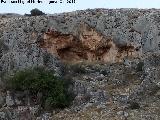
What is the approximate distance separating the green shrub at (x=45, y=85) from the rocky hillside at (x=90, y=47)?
0.72 m

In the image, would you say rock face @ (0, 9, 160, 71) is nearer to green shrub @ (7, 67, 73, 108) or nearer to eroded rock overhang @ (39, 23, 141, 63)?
eroded rock overhang @ (39, 23, 141, 63)

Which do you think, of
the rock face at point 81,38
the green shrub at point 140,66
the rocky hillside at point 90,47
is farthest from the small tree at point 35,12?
the green shrub at point 140,66

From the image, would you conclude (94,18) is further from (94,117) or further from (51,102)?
(94,117)

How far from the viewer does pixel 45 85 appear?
31094mm

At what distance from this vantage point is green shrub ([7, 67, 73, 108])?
30203 mm

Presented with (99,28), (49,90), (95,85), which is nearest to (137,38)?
(99,28)

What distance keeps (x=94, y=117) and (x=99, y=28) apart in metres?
10.9

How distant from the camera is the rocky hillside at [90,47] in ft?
104

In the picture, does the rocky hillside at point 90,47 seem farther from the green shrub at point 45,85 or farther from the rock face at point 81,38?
the green shrub at point 45,85

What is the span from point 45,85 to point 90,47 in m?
6.64

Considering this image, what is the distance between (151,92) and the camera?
29031 millimetres

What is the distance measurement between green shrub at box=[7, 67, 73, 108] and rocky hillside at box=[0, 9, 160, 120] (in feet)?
2.37

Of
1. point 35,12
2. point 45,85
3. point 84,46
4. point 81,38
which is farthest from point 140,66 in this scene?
point 35,12

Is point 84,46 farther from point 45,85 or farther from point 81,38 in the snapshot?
point 45,85
